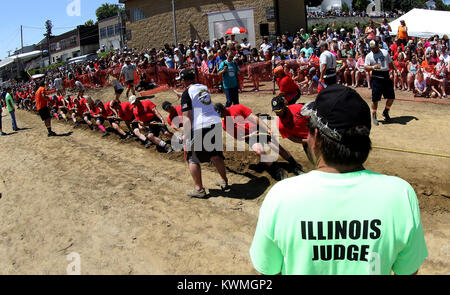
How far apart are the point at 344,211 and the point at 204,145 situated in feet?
13.9

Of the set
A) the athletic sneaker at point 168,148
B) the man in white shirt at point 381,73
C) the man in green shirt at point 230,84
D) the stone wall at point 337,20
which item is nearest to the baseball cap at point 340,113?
the athletic sneaker at point 168,148

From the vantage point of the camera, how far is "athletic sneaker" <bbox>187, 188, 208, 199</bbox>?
6074mm

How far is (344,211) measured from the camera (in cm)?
144

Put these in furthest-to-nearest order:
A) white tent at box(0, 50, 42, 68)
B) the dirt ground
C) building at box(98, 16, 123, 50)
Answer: building at box(98, 16, 123, 50) → white tent at box(0, 50, 42, 68) → the dirt ground

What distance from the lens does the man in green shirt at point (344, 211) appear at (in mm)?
1436

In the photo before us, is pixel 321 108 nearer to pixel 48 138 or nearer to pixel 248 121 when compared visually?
pixel 248 121

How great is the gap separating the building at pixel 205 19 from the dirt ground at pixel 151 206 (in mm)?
14934

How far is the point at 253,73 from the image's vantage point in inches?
551

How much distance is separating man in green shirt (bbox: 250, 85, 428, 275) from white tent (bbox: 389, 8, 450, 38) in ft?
58.7

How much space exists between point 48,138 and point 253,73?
754 centimetres

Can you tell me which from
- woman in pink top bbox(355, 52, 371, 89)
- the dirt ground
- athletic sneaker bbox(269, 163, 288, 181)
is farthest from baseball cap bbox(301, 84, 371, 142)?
woman in pink top bbox(355, 52, 371, 89)

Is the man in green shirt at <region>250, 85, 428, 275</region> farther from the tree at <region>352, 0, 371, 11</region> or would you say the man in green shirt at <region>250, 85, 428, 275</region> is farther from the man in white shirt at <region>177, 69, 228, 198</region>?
the tree at <region>352, 0, 371, 11</region>

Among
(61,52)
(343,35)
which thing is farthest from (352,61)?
(61,52)

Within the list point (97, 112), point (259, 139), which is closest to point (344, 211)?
point (259, 139)
